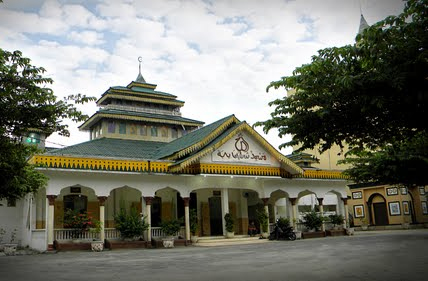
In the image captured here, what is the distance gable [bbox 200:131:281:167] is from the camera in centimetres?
2228

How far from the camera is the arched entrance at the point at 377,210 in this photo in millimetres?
35875

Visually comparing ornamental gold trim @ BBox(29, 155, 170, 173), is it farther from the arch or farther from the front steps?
the front steps

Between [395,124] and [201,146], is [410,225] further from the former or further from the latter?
[395,124]

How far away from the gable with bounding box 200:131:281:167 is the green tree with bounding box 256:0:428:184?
12436 mm

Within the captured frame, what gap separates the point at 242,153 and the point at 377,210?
18982 mm

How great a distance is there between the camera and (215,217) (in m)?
25.5

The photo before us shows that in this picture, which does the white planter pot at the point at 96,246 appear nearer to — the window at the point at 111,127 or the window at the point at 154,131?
the window at the point at 111,127

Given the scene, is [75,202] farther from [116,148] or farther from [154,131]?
[154,131]

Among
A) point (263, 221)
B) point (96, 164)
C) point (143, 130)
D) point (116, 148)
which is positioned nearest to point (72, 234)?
point (96, 164)

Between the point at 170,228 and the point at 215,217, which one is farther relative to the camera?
the point at 215,217

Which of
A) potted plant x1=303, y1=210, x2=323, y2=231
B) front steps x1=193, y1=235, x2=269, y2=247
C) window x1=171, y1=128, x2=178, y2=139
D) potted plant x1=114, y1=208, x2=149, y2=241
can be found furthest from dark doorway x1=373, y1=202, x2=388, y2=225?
potted plant x1=114, y1=208, x2=149, y2=241

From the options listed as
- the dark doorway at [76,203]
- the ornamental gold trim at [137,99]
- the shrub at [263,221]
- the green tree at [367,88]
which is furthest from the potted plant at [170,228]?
the green tree at [367,88]

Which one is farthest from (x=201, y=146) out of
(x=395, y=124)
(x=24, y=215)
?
(x=395, y=124)

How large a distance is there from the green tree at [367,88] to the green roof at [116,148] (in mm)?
14471
